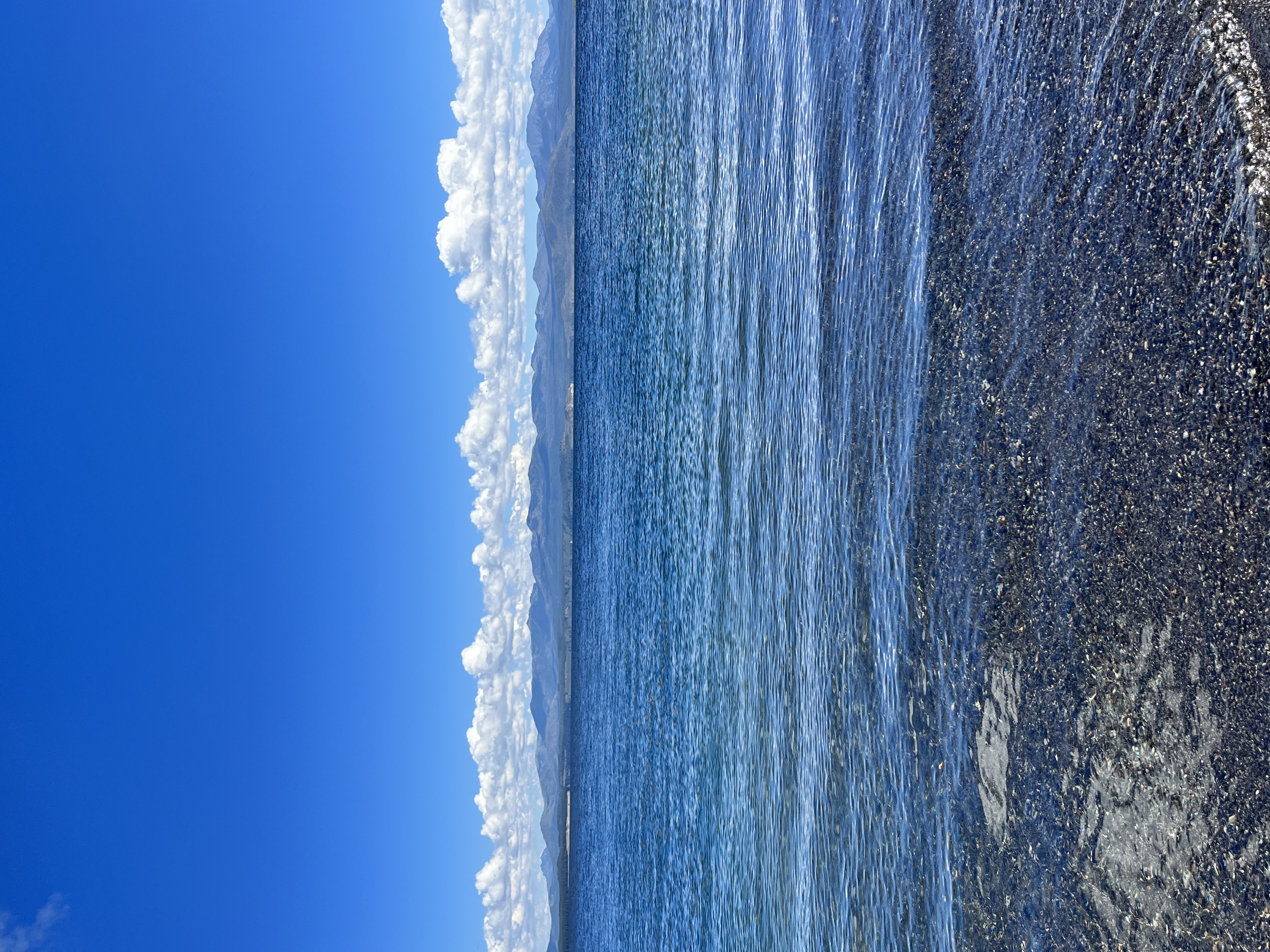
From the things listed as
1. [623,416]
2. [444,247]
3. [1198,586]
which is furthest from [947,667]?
[444,247]

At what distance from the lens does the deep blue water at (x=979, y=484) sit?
0.83 m

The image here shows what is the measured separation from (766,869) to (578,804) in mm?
3488

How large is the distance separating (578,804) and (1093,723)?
186 inches

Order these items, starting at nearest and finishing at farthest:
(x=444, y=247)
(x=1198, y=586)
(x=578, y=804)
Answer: (x=1198, y=586)
(x=578, y=804)
(x=444, y=247)

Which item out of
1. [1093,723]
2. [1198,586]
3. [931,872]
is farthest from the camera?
[931,872]

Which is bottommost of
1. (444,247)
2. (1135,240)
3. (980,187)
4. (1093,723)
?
(1093,723)

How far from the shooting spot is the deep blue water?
0.83m

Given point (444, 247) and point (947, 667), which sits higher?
→ point (444, 247)

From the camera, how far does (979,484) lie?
1.17 m

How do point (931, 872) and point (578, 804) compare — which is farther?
Answer: point (578, 804)

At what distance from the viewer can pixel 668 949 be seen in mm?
2852

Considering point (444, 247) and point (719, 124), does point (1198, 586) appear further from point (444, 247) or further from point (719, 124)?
point (444, 247)

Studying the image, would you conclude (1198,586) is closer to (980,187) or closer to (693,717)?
(980,187)

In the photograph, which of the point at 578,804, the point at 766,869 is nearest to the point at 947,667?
the point at 766,869
